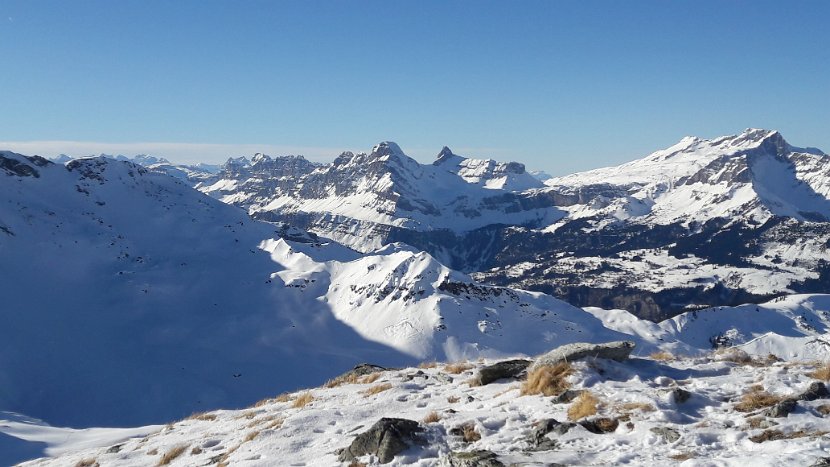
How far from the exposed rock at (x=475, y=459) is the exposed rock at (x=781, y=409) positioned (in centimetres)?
604

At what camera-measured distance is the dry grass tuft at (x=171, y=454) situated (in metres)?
17.1

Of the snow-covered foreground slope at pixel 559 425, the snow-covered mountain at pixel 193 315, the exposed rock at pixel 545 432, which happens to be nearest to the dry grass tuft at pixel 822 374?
the snow-covered foreground slope at pixel 559 425

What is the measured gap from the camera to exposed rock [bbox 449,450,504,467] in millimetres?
10648

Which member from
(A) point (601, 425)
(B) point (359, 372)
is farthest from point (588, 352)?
(B) point (359, 372)

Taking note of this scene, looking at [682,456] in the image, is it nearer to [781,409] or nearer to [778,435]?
[778,435]

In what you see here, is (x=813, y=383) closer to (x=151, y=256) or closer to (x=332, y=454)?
(x=332, y=454)

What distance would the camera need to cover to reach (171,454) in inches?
683

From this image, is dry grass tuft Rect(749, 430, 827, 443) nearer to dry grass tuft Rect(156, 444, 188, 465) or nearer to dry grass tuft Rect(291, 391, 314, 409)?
dry grass tuft Rect(291, 391, 314, 409)

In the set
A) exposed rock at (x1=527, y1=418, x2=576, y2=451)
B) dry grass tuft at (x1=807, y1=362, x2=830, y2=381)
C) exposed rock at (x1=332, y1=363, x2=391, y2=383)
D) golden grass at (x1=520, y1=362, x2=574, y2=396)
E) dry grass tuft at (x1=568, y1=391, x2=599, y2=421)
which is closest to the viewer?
exposed rock at (x1=527, y1=418, x2=576, y2=451)

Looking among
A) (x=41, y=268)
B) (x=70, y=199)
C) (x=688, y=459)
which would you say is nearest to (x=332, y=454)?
(x=688, y=459)

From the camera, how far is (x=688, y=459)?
33.9ft

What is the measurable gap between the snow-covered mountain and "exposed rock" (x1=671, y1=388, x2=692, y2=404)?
93.8m

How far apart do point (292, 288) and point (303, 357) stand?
4118 centimetres

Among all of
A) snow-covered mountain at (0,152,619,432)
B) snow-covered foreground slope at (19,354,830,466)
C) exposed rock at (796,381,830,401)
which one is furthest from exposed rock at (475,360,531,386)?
snow-covered mountain at (0,152,619,432)
